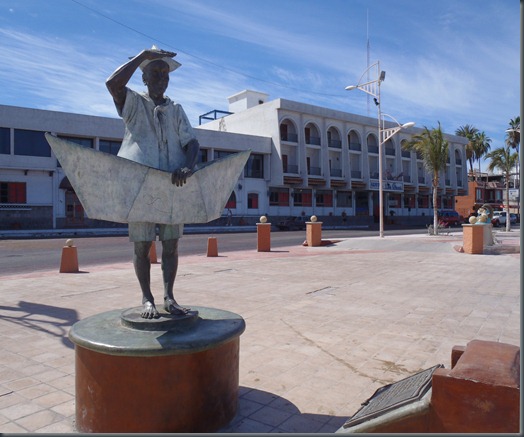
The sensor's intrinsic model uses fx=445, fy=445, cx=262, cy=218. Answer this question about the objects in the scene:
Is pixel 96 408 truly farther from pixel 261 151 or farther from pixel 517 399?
pixel 261 151

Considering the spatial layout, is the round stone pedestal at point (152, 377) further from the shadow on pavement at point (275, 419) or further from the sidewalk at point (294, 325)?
the sidewalk at point (294, 325)

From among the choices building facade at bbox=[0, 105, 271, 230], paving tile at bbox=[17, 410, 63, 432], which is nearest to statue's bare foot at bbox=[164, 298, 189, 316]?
paving tile at bbox=[17, 410, 63, 432]

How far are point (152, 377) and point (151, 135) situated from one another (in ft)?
5.46

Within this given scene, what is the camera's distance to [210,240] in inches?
589

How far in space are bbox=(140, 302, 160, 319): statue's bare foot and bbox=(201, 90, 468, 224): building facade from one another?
130 feet

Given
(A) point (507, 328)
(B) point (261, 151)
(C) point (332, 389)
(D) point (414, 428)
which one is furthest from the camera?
(B) point (261, 151)

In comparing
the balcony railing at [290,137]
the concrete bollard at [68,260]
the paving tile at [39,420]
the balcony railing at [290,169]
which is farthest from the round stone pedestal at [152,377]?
the balcony railing at [290,137]

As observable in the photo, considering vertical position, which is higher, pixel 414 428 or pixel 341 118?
pixel 341 118

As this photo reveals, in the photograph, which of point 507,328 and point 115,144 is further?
point 115,144

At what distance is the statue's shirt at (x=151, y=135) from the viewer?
10.5 feet

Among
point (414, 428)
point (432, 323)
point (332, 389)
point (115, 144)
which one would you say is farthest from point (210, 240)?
point (115, 144)

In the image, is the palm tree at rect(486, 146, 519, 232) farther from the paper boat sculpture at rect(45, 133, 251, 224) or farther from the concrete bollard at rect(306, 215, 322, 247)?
the paper boat sculpture at rect(45, 133, 251, 224)

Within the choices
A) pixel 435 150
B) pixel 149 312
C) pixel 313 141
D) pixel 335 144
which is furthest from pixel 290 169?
pixel 149 312

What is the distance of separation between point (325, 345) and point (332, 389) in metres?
1.20
